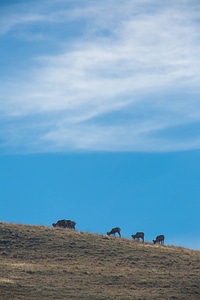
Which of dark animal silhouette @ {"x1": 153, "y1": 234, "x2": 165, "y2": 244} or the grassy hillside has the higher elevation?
dark animal silhouette @ {"x1": 153, "y1": 234, "x2": 165, "y2": 244}

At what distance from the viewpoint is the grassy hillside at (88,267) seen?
4744cm

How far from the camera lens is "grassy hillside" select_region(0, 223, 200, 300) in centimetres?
4744

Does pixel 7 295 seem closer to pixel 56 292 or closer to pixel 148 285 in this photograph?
pixel 56 292

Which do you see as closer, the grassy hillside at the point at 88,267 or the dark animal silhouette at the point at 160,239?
the grassy hillside at the point at 88,267

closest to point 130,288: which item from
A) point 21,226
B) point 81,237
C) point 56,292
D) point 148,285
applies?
point 148,285

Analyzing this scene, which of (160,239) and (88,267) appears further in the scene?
(160,239)

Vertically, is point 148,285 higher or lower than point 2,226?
lower

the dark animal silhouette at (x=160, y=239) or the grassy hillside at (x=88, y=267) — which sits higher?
the dark animal silhouette at (x=160, y=239)

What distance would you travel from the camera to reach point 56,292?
47.0 meters

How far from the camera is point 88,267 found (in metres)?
53.5

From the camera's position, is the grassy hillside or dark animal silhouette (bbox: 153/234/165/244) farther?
dark animal silhouette (bbox: 153/234/165/244)

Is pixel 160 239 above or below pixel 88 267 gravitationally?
above

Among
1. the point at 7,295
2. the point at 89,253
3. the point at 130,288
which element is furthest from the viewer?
the point at 89,253

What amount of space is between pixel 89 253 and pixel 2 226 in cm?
1053
